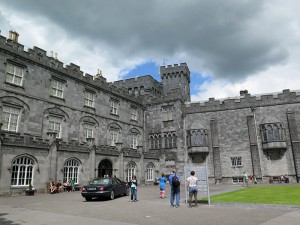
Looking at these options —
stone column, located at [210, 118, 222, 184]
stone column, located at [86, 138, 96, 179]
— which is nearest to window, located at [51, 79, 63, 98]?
stone column, located at [86, 138, 96, 179]

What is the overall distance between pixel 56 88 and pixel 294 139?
2765cm

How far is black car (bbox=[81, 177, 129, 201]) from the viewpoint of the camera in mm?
15617

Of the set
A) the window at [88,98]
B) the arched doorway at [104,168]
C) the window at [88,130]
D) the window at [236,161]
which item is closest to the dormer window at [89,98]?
the window at [88,98]

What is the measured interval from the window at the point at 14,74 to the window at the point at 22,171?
7.33 metres

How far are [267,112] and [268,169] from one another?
7130mm

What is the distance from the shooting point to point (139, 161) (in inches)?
1264

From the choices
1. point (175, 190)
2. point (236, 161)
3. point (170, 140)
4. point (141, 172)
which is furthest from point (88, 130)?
point (236, 161)

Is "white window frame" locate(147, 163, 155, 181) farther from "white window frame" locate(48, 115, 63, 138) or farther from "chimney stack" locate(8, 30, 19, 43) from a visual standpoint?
"chimney stack" locate(8, 30, 19, 43)

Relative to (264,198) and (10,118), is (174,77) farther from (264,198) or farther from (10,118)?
(264,198)

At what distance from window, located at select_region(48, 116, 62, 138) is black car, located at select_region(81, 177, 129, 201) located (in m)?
10.8

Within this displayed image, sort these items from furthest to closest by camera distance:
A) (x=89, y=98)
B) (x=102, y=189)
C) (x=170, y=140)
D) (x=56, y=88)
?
(x=170, y=140)
(x=89, y=98)
(x=56, y=88)
(x=102, y=189)

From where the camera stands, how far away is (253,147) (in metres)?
32.3

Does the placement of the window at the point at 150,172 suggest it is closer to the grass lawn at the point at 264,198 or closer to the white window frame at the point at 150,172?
the white window frame at the point at 150,172

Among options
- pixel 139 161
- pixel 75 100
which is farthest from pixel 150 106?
pixel 75 100
